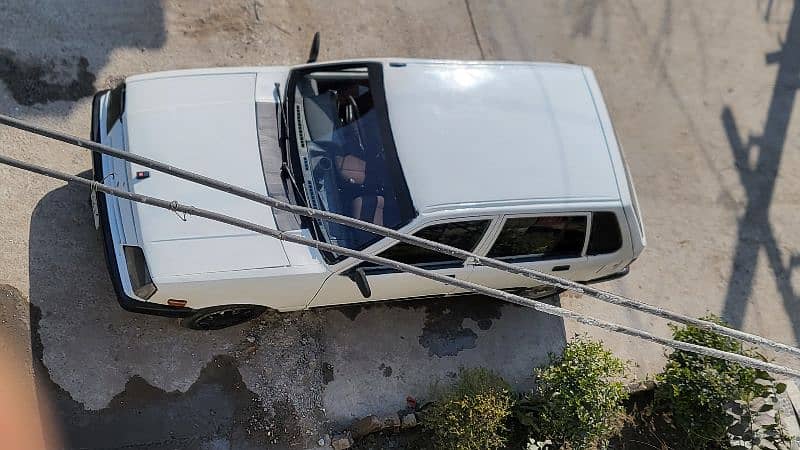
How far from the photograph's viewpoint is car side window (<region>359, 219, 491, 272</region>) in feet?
17.7

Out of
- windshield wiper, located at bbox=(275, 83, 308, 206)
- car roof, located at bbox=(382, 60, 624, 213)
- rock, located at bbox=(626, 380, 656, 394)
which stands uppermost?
car roof, located at bbox=(382, 60, 624, 213)

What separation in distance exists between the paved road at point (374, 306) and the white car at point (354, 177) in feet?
1.95

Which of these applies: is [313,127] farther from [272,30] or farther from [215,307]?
[272,30]

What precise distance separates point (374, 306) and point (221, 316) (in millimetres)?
1447

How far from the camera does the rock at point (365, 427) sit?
5988 millimetres

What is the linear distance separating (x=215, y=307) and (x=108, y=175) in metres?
1.30

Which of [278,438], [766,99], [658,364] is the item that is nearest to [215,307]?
[278,438]

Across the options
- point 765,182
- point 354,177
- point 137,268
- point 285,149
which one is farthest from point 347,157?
point 765,182

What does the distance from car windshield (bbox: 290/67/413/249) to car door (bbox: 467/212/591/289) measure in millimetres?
848

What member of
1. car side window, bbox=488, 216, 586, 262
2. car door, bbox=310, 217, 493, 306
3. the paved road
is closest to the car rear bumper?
the paved road

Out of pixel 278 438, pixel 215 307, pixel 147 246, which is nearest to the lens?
pixel 147 246

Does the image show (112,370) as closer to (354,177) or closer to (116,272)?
(116,272)

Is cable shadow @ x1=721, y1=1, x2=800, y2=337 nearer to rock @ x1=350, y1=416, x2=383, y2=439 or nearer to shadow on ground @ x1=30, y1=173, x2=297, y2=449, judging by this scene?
rock @ x1=350, y1=416, x2=383, y2=439

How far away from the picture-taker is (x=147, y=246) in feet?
17.0
